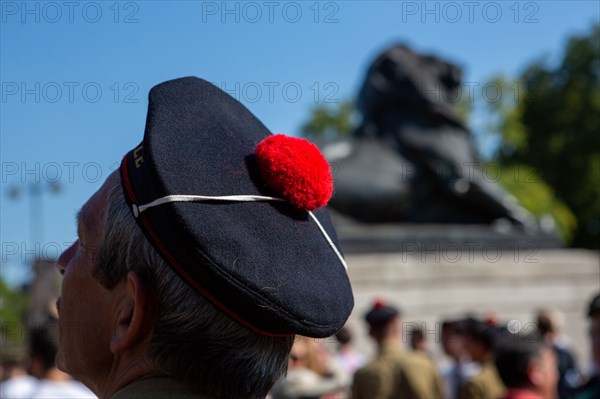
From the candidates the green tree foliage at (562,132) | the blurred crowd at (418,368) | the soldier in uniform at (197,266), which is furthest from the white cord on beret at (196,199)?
the green tree foliage at (562,132)

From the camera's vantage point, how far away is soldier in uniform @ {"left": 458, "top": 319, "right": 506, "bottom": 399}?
5.98m

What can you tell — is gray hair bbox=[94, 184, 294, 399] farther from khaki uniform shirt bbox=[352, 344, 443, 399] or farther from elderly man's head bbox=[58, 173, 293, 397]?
khaki uniform shirt bbox=[352, 344, 443, 399]

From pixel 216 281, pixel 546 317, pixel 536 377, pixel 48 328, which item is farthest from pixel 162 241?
pixel 546 317

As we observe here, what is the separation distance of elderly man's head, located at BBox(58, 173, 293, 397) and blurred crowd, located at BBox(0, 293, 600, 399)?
2.01m

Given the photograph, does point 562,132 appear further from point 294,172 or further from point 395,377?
point 294,172

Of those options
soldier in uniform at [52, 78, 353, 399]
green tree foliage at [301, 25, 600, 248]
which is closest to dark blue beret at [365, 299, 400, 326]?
soldier in uniform at [52, 78, 353, 399]

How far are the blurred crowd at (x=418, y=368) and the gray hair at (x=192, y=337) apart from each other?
218 cm

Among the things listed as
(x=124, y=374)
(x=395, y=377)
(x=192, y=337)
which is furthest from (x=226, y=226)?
(x=395, y=377)

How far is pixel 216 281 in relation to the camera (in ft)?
4.78

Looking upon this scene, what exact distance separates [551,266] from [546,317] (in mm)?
5479

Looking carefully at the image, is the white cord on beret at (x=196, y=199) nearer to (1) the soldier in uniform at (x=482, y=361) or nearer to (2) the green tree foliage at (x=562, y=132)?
(1) the soldier in uniform at (x=482, y=361)

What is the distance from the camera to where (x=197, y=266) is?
1.46 meters

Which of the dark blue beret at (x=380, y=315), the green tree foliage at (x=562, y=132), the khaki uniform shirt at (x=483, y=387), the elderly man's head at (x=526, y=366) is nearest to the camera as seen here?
the elderly man's head at (x=526, y=366)

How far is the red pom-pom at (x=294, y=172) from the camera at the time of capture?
1.63m
